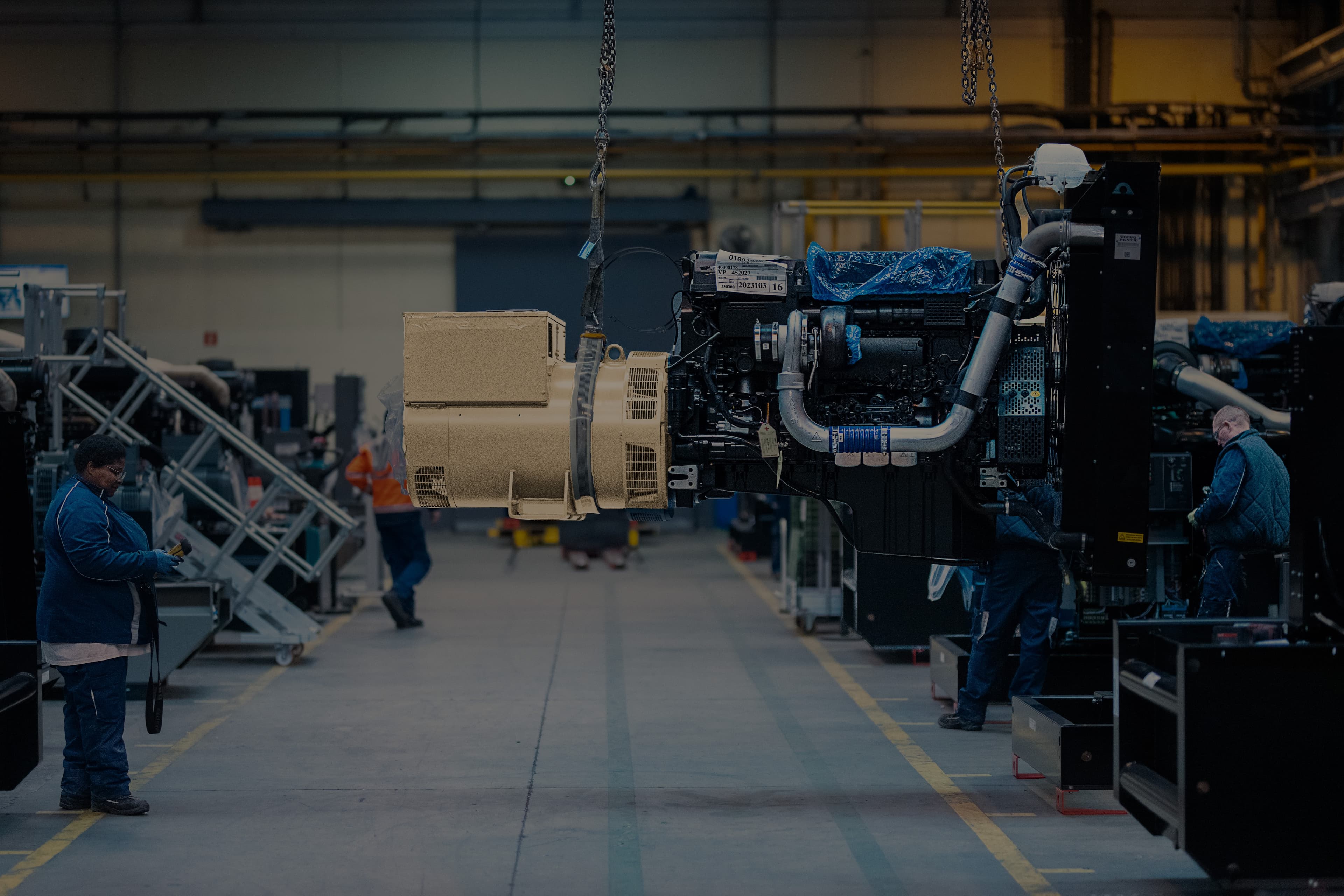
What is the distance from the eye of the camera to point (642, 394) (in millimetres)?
5246

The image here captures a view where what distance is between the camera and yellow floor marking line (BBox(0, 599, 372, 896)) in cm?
511

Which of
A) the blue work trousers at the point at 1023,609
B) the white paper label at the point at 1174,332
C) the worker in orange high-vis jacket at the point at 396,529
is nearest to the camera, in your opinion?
the blue work trousers at the point at 1023,609

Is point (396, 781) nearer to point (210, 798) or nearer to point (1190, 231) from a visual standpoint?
point (210, 798)

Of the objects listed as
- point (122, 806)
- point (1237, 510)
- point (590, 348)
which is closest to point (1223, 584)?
point (1237, 510)

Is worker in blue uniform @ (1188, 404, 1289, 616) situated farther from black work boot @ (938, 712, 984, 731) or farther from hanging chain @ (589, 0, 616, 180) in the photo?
hanging chain @ (589, 0, 616, 180)

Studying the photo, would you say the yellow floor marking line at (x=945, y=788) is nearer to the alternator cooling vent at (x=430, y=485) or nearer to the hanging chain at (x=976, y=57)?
the alternator cooling vent at (x=430, y=485)

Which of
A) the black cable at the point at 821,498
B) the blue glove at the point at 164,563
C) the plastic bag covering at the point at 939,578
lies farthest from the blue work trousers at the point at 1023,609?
→ the blue glove at the point at 164,563

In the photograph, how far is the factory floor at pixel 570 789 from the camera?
200 inches

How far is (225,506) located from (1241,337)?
779 centimetres

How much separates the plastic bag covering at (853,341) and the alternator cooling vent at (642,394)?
0.79 metres

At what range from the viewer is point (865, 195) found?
19891 mm

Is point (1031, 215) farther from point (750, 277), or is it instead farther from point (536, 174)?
point (536, 174)

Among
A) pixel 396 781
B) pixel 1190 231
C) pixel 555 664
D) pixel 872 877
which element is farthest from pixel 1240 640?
pixel 1190 231

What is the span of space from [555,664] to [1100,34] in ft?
47.8
